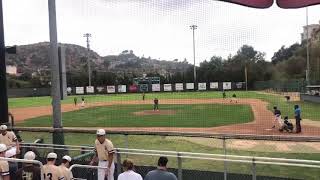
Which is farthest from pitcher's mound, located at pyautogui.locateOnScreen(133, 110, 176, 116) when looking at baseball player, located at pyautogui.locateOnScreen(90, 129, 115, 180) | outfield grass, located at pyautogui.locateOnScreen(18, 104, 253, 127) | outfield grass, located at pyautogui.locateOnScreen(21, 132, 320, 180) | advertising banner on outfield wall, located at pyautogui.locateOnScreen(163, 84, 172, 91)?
baseball player, located at pyautogui.locateOnScreen(90, 129, 115, 180)

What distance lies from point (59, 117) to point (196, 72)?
354cm

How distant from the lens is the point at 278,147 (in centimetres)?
1577

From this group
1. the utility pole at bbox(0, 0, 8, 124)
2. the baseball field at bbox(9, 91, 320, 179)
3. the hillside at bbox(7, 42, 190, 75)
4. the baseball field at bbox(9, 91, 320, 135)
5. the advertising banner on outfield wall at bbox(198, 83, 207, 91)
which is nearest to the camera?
the utility pole at bbox(0, 0, 8, 124)

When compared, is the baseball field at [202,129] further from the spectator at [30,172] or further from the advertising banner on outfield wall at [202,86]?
the spectator at [30,172]

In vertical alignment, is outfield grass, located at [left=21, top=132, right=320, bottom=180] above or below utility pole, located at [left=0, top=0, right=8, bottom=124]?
below

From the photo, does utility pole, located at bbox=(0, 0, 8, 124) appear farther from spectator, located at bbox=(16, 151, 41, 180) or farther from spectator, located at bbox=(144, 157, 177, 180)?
spectator, located at bbox=(144, 157, 177, 180)

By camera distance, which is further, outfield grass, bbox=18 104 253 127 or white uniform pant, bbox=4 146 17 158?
outfield grass, bbox=18 104 253 127

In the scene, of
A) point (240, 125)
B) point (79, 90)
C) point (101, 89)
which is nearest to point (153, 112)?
point (240, 125)

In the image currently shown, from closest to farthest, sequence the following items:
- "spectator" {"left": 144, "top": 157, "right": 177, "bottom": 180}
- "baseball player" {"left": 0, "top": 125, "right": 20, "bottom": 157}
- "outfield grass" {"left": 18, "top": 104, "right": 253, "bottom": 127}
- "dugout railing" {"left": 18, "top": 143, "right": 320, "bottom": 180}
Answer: "spectator" {"left": 144, "top": 157, "right": 177, "bottom": 180} < "dugout railing" {"left": 18, "top": 143, "right": 320, "bottom": 180} < "baseball player" {"left": 0, "top": 125, "right": 20, "bottom": 157} < "outfield grass" {"left": 18, "top": 104, "right": 253, "bottom": 127}

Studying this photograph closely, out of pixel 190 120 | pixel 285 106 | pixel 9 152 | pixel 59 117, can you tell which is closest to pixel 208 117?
pixel 190 120

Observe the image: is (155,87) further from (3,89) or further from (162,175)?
(162,175)

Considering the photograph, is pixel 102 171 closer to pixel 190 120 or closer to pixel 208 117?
pixel 190 120

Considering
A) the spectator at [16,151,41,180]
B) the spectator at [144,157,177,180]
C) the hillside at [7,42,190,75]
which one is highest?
the hillside at [7,42,190,75]

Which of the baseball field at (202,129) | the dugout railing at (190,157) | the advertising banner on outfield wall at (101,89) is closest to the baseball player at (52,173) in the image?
the dugout railing at (190,157)
